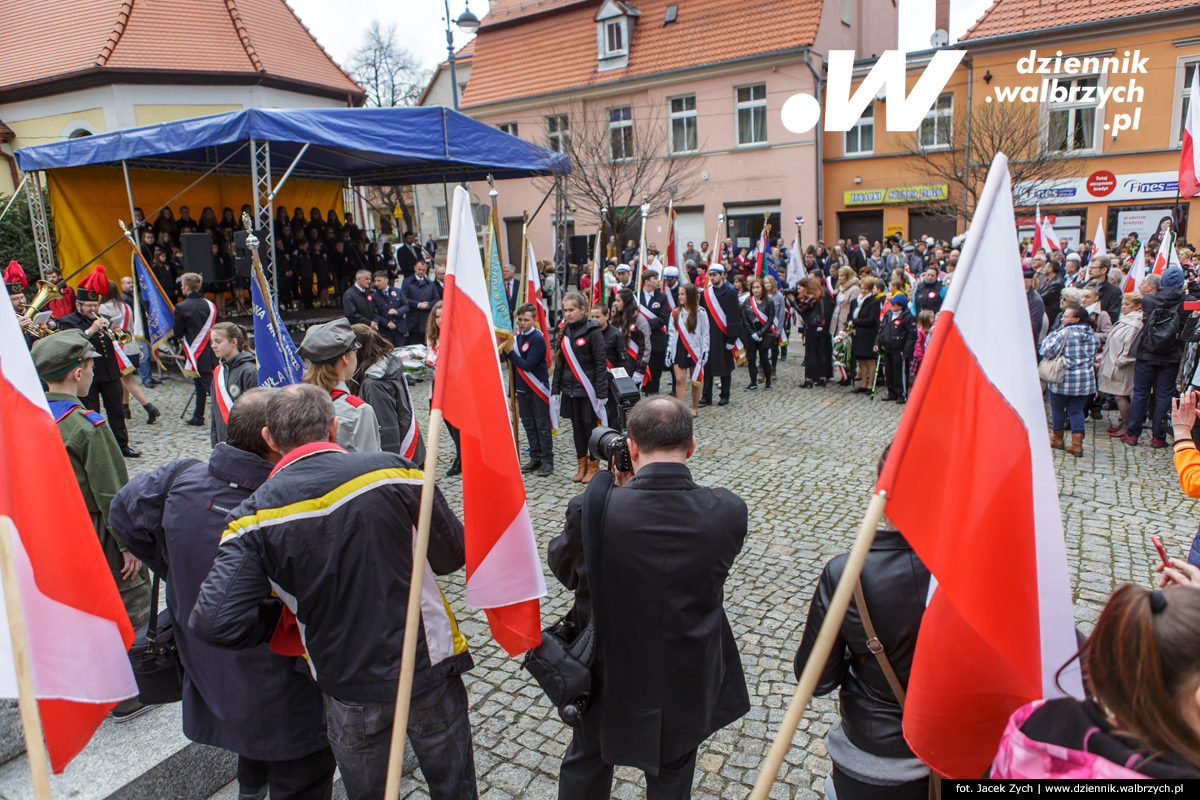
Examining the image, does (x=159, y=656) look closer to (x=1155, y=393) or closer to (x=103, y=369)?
(x=103, y=369)

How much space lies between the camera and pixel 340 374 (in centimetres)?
432

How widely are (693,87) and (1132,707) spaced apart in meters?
28.3

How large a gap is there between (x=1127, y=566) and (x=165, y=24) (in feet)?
77.9

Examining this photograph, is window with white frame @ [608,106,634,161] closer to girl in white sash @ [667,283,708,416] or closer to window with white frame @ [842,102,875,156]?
window with white frame @ [842,102,875,156]

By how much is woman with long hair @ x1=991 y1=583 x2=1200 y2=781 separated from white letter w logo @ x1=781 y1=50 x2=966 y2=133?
1031 inches

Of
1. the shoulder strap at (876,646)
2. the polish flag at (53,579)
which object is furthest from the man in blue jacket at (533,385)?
the shoulder strap at (876,646)

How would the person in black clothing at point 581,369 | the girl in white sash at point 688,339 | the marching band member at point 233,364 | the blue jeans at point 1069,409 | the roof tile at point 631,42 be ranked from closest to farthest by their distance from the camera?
1. the marching band member at point 233,364
2. the person in black clothing at point 581,369
3. the blue jeans at point 1069,409
4. the girl in white sash at point 688,339
5. the roof tile at point 631,42

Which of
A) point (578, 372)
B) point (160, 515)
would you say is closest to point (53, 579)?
point (160, 515)

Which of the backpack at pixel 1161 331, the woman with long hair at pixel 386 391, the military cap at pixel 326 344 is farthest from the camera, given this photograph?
the backpack at pixel 1161 331

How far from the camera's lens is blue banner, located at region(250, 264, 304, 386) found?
5184 mm

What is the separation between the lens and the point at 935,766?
1.77m

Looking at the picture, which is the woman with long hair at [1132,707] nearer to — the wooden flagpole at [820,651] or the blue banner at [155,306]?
the wooden flagpole at [820,651]

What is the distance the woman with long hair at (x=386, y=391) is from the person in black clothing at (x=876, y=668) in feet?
11.7

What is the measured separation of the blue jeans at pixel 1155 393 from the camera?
26.1ft
